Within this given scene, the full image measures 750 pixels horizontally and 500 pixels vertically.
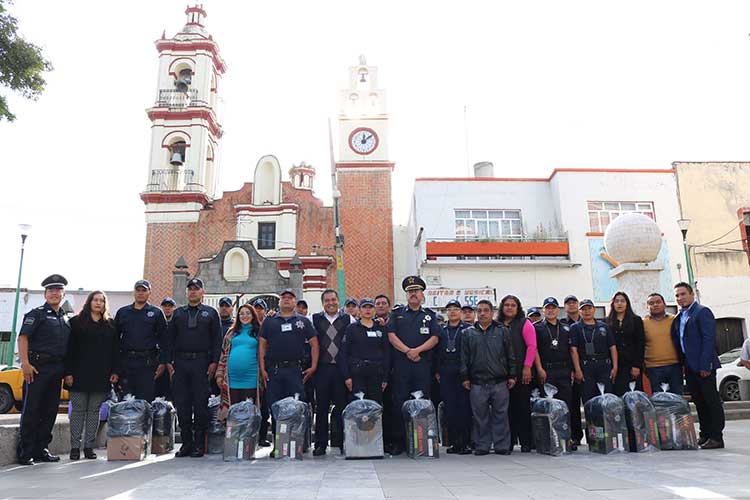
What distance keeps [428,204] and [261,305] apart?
620 inches

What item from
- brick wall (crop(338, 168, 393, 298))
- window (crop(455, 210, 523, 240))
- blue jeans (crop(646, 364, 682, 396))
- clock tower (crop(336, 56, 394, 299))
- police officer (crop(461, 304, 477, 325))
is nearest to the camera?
blue jeans (crop(646, 364, 682, 396))

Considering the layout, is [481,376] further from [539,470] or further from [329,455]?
[329,455]

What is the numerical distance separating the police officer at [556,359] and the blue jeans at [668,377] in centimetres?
107

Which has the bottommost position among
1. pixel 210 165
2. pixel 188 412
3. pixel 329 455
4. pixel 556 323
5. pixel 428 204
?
pixel 329 455

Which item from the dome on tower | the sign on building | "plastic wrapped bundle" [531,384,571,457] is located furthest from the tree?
the sign on building

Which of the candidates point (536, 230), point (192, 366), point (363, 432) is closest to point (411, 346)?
point (363, 432)

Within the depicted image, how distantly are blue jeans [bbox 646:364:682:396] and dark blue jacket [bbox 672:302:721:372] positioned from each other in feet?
0.55

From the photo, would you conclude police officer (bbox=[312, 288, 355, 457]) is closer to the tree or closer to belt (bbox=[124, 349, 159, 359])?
belt (bbox=[124, 349, 159, 359])

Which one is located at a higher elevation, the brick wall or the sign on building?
the brick wall

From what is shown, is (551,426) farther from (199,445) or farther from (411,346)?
(199,445)

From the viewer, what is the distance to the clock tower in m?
24.7

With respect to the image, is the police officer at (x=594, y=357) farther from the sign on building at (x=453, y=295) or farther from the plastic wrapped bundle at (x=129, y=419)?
the sign on building at (x=453, y=295)

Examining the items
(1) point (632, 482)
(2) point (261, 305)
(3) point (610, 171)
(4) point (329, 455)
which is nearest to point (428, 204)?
(3) point (610, 171)

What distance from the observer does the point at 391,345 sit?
6.43m
